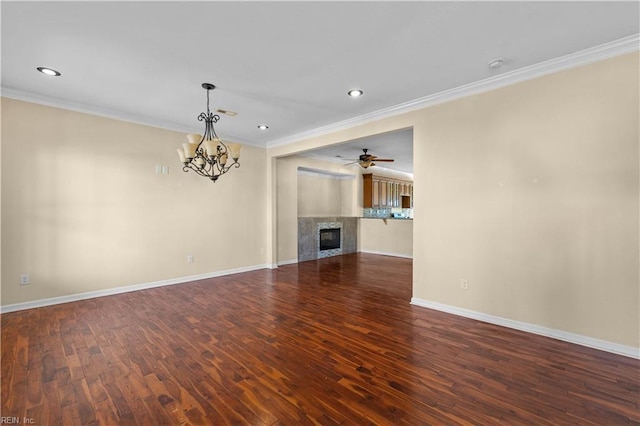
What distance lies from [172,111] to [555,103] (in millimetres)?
4732

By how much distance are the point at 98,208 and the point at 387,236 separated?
21.7 ft

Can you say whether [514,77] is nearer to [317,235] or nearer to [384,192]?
[317,235]

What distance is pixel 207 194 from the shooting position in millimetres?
5312

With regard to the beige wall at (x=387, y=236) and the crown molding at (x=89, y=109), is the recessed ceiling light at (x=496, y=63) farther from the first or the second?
the beige wall at (x=387, y=236)

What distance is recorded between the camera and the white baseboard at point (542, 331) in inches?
97.8

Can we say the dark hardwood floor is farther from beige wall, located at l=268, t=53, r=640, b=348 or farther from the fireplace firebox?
the fireplace firebox

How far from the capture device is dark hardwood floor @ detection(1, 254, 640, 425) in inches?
70.2

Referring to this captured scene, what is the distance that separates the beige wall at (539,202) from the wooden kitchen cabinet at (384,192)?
5034 mm

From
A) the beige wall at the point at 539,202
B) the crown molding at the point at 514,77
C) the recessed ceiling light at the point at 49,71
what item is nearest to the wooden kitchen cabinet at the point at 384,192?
the crown molding at the point at 514,77

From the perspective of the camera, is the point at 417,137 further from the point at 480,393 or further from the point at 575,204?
the point at 480,393

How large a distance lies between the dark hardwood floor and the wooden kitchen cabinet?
17.9 ft

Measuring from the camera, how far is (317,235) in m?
7.51

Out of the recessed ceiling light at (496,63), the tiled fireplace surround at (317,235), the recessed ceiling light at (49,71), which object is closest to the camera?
the recessed ceiling light at (496,63)

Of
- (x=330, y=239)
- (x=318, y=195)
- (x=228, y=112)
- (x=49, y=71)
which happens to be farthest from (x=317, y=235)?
(x=49, y=71)
